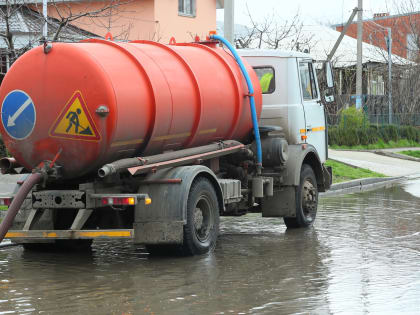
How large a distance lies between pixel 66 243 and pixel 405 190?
11850mm

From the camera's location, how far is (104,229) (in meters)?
10.3

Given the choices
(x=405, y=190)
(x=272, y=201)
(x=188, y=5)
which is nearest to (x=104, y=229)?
(x=272, y=201)

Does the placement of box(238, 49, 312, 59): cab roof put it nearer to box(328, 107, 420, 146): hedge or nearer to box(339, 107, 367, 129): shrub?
box(328, 107, 420, 146): hedge

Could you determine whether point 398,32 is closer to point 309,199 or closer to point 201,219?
point 309,199

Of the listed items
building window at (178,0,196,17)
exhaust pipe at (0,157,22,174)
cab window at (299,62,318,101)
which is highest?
building window at (178,0,196,17)

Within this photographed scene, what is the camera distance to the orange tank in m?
9.74

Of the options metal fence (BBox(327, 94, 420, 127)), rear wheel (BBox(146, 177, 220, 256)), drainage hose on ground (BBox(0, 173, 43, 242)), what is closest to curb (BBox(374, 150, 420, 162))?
metal fence (BBox(327, 94, 420, 127))

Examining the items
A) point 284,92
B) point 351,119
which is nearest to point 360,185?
point 284,92

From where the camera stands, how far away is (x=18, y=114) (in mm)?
10156

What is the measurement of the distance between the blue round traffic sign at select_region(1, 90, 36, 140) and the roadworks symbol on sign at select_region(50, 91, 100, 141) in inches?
13.1

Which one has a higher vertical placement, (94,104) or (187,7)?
(187,7)

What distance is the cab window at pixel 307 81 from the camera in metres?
14.2

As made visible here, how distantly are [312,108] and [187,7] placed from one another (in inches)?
1130

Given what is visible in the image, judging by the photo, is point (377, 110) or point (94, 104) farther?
point (377, 110)
